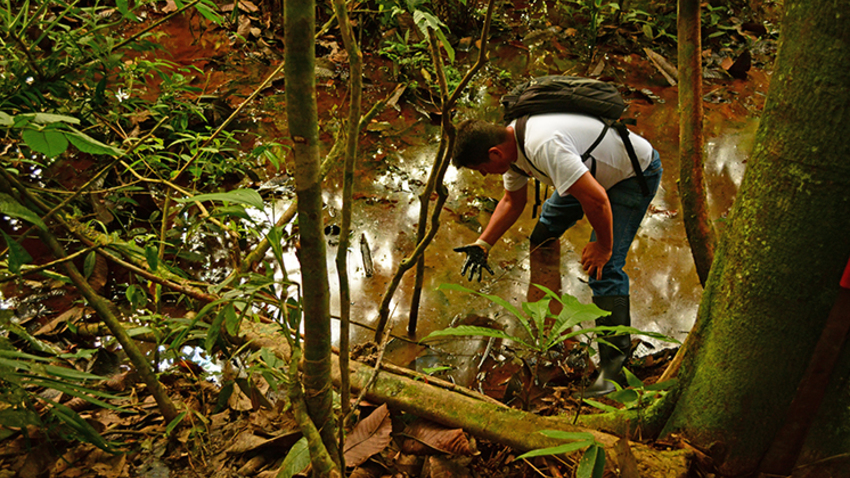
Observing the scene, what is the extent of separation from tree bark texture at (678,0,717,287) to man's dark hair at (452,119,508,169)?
2.89 feet

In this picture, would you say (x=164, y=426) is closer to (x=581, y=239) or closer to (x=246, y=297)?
(x=246, y=297)

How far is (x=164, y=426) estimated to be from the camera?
199 cm

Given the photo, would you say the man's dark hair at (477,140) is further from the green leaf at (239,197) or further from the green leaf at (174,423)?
the green leaf at (174,423)

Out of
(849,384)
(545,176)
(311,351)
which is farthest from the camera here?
(545,176)

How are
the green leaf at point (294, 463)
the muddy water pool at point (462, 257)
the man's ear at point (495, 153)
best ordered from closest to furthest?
the green leaf at point (294, 463), the man's ear at point (495, 153), the muddy water pool at point (462, 257)

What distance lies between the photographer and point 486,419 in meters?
1.89

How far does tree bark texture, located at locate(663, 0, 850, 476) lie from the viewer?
4.41 feet

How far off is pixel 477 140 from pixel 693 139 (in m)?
1.02

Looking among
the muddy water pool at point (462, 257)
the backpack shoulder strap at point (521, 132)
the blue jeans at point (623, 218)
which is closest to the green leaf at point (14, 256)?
the muddy water pool at point (462, 257)

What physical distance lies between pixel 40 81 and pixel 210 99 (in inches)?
100.0

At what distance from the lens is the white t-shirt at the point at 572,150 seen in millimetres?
2531

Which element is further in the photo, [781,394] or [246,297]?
[781,394]

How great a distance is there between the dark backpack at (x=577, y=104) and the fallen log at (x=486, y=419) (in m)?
1.37

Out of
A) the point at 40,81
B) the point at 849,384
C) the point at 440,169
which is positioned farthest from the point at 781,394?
the point at 40,81
